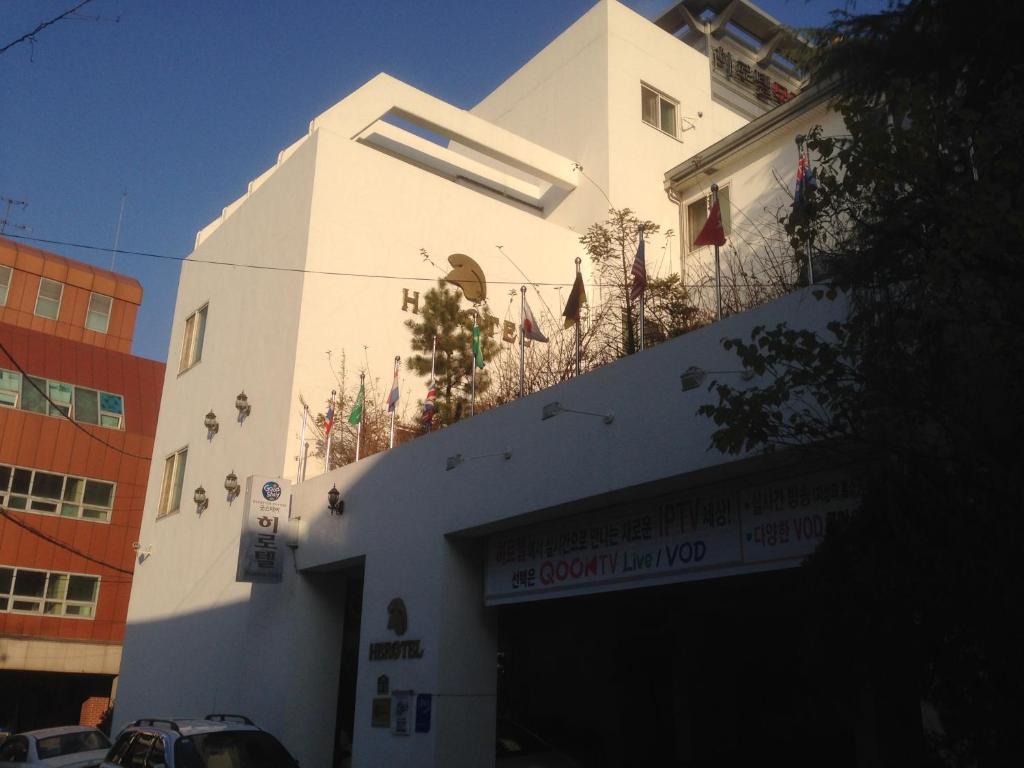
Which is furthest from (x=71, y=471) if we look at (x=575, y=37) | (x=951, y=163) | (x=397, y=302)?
(x=951, y=163)

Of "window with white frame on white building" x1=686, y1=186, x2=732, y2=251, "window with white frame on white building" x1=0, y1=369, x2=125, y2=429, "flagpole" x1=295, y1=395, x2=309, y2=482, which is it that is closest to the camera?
"flagpole" x1=295, y1=395, x2=309, y2=482

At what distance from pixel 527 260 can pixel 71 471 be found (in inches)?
835

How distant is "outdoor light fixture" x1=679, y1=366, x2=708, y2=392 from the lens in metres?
9.48

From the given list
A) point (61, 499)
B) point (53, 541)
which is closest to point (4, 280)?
point (61, 499)

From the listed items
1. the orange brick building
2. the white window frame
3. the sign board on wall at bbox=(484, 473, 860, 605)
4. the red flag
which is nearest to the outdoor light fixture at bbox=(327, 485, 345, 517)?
the sign board on wall at bbox=(484, 473, 860, 605)

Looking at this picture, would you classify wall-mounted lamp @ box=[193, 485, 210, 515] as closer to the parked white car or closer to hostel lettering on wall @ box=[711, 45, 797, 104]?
the parked white car

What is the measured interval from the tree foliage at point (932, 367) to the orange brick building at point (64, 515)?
1207 inches

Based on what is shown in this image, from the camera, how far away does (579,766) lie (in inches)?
508

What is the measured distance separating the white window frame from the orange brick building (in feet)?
0.11

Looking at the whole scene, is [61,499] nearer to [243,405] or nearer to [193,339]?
[193,339]

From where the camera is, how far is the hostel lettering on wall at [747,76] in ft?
91.3

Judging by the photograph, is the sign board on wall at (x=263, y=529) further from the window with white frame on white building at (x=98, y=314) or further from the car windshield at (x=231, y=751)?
the window with white frame on white building at (x=98, y=314)

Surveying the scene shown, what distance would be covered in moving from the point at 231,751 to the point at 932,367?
328 inches

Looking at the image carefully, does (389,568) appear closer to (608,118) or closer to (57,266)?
(608,118)
